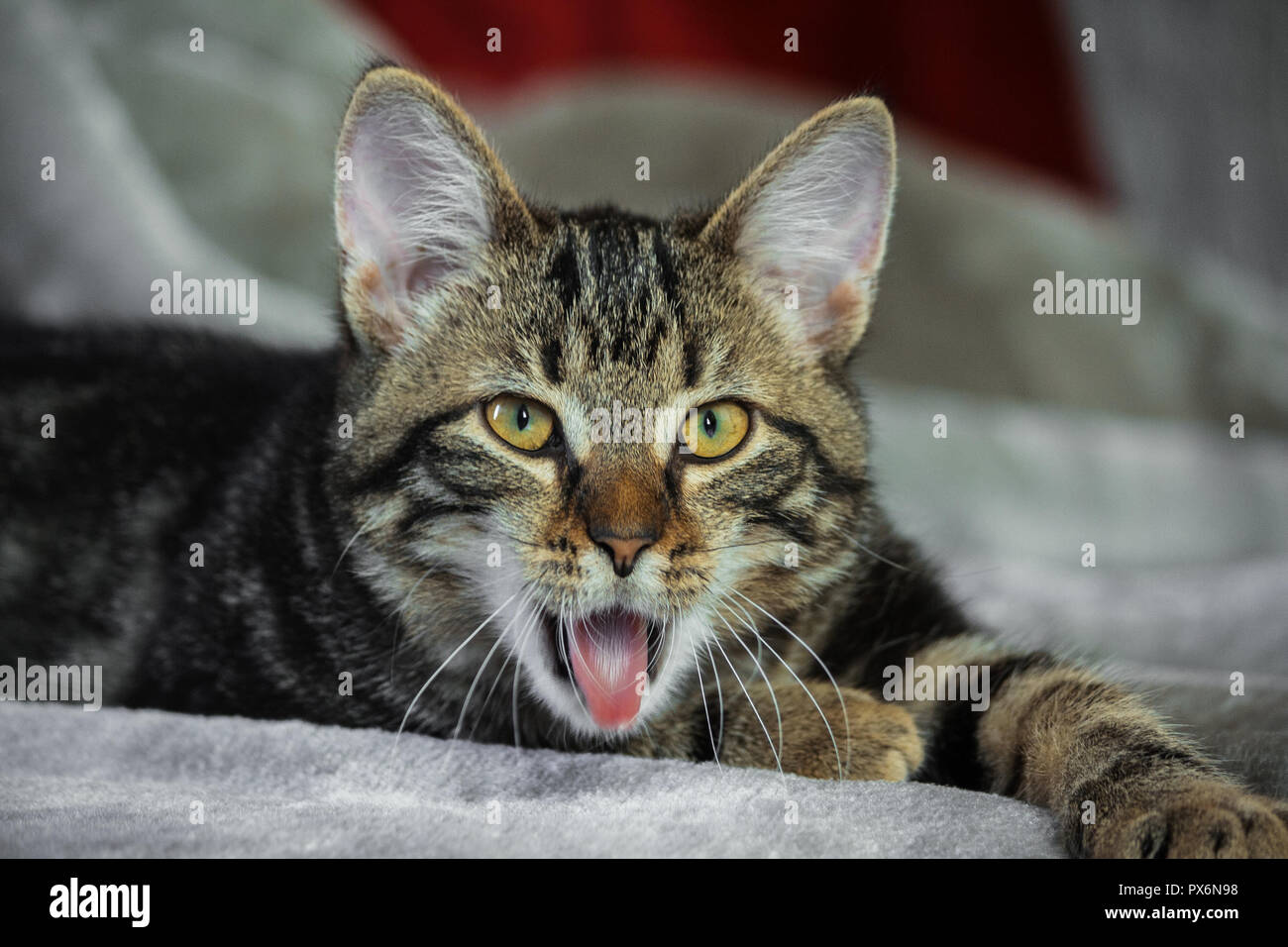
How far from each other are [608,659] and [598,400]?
8.6 inches

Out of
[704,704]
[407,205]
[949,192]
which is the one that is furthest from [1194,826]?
[949,192]

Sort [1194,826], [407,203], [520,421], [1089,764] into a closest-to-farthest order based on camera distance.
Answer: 1. [1194,826]
2. [1089,764]
3. [520,421]
4. [407,203]

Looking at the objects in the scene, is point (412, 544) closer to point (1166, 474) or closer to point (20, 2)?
point (20, 2)

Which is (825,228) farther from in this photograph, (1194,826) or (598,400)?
(1194,826)

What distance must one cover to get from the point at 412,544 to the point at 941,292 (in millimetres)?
1814

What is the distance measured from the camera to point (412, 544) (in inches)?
41.3

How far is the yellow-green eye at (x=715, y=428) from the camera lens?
1.01 meters

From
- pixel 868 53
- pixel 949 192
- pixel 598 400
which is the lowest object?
pixel 598 400

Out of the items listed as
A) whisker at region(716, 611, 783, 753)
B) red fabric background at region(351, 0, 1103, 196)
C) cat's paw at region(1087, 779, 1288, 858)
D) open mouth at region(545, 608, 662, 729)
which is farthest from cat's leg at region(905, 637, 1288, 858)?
red fabric background at region(351, 0, 1103, 196)

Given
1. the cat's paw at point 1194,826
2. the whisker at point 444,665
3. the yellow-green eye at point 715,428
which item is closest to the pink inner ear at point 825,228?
the yellow-green eye at point 715,428

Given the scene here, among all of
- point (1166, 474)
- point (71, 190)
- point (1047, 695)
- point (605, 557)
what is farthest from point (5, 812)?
point (1166, 474)

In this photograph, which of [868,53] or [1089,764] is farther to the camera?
[868,53]

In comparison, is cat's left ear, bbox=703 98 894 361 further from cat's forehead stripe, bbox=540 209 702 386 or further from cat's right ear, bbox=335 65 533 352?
cat's right ear, bbox=335 65 533 352

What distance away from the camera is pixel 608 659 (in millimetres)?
974
